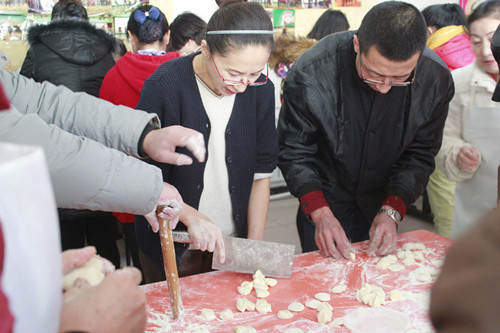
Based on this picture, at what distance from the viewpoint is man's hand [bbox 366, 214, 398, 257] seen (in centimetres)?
208

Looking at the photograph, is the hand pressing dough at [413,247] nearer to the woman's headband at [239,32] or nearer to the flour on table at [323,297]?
the flour on table at [323,297]

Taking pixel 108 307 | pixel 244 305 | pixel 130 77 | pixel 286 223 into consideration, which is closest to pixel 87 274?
pixel 108 307

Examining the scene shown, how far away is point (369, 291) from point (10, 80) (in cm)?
137

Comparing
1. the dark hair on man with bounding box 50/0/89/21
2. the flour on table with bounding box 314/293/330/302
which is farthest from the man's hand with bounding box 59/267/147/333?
the dark hair on man with bounding box 50/0/89/21

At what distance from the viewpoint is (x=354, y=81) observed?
225cm

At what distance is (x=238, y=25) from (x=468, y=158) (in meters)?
1.37

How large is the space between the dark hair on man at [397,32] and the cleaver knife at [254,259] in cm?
87

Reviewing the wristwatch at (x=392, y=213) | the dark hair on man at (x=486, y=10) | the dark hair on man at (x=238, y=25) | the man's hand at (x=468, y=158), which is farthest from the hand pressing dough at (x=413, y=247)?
the dark hair on man at (x=486, y=10)

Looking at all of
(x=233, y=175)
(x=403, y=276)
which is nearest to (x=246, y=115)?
(x=233, y=175)

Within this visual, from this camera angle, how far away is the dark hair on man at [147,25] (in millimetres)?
2785

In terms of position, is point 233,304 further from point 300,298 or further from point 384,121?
point 384,121

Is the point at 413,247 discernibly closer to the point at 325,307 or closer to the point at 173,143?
the point at 325,307

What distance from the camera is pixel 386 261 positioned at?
1994 mm

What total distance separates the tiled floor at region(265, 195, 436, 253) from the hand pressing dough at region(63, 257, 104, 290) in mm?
3290
